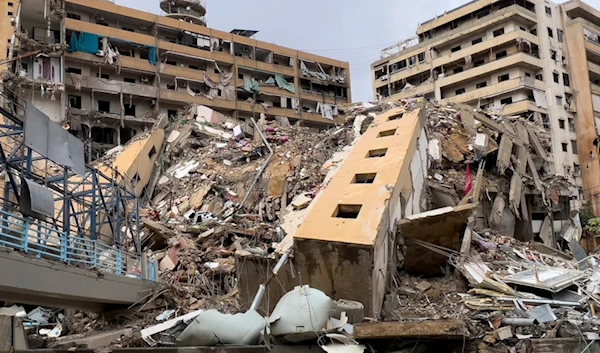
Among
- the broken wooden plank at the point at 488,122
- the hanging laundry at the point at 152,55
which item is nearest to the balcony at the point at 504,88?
the broken wooden plank at the point at 488,122

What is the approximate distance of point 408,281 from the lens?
9.36 meters

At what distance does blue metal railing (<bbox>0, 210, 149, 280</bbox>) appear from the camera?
7191 mm

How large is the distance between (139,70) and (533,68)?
25743 mm

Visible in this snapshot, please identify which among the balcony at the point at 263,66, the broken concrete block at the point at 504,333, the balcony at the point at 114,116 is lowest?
the broken concrete block at the point at 504,333

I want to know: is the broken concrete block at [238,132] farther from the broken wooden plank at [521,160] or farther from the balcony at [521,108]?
the balcony at [521,108]

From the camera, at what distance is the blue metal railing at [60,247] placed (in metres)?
7.19

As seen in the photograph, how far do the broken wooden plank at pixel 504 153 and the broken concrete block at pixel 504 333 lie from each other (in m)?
8.84

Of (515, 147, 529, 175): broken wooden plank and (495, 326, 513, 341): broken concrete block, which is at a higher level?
(515, 147, 529, 175): broken wooden plank

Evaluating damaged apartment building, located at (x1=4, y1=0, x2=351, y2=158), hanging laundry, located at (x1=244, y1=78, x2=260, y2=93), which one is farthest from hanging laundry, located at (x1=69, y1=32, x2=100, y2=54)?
hanging laundry, located at (x1=244, y1=78, x2=260, y2=93)

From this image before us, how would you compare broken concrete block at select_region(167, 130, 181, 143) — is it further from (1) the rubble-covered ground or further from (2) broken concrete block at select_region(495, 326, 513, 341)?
(2) broken concrete block at select_region(495, 326, 513, 341)

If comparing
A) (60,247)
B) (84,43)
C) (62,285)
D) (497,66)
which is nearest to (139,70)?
(84,43)

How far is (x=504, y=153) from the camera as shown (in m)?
15.0

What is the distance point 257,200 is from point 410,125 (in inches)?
218

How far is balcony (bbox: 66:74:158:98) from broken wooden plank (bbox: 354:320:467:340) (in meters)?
28.2
